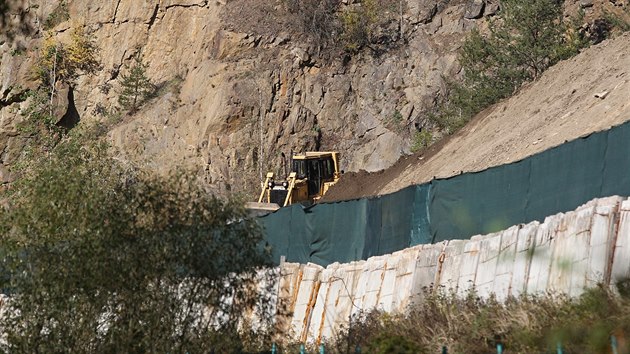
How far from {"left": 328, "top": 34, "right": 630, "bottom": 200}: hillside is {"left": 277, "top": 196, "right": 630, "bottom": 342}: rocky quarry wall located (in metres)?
12.7

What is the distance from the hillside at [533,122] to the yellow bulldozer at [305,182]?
0.68 meters

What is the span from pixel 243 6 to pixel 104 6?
30.6 feet

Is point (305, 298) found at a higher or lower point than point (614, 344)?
lower

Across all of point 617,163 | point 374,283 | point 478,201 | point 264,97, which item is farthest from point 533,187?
point 264,97

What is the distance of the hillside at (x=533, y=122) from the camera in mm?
38219

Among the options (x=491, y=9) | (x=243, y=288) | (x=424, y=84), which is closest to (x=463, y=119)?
(x=424, y=84)

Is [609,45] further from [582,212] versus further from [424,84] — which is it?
[582,212]

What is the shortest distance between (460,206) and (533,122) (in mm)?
19746

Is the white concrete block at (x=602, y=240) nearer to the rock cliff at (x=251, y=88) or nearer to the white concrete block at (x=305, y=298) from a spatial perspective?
the white concrete block at (x=305, y=298)

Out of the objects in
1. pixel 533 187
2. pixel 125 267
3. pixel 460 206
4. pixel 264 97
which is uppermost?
pixel 533 187

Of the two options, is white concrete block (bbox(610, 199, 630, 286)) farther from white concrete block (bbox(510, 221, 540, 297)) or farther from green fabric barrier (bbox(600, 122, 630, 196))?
white concrete block (bbox(510, 221, 540, 297))

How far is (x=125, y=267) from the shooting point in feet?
64.8

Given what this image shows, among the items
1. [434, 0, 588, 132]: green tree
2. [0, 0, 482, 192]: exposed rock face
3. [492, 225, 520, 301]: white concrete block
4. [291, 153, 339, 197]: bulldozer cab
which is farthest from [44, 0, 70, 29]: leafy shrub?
[492, 225, 520, 301]: white concrete block

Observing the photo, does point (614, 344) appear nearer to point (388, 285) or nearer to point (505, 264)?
point (505, 264)
